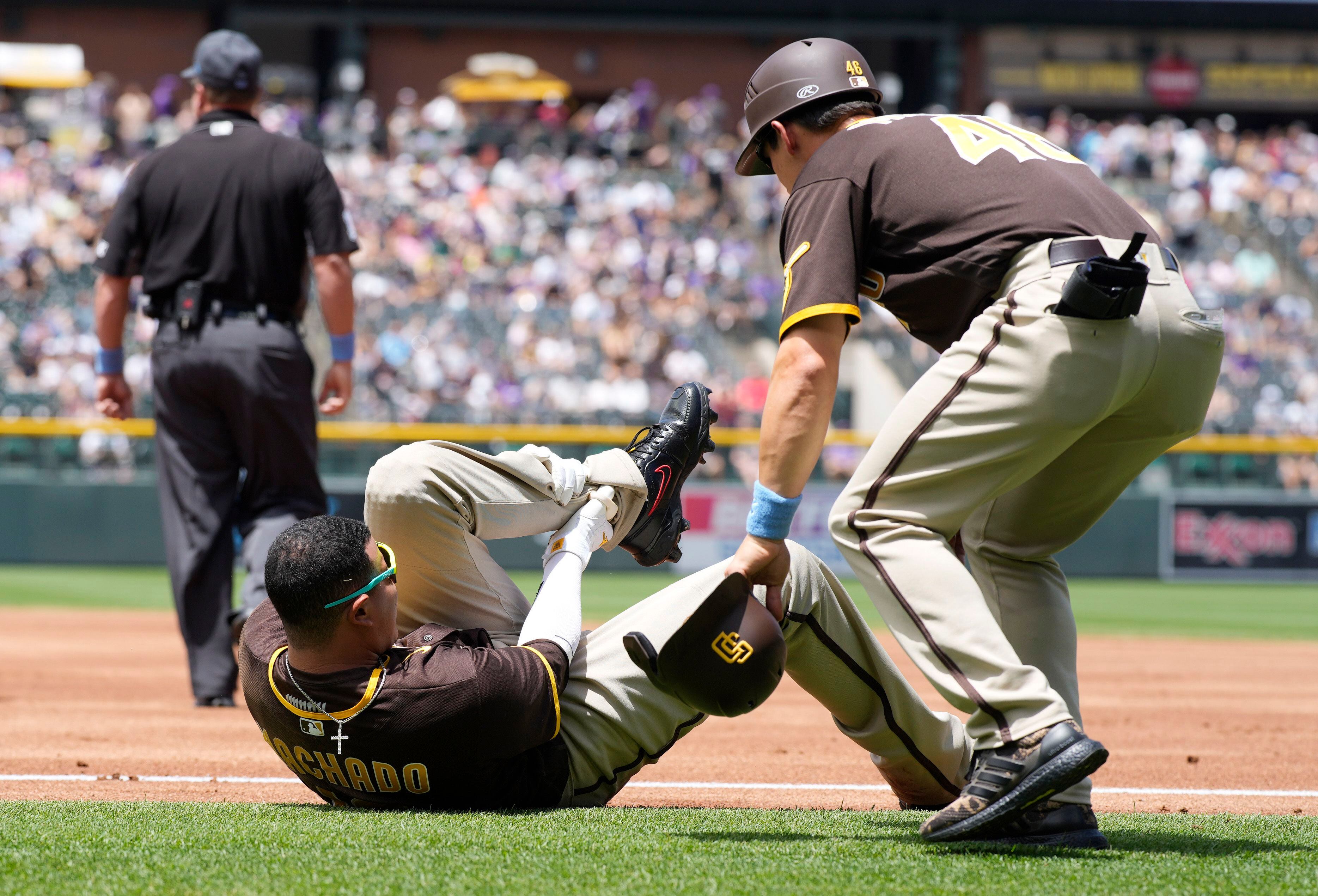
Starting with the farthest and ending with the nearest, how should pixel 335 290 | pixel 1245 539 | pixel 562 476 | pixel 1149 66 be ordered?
pixel 1149 66 → pixel 1245 539 → pixel 335 290 → pixel 562 476

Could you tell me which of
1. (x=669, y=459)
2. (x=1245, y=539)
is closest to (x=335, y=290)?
(x=669, y=459)

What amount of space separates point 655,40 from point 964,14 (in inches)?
225

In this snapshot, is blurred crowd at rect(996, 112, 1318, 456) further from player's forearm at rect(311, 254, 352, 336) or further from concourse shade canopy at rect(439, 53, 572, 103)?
player's forearm at rect(311, 254, 352, 336)

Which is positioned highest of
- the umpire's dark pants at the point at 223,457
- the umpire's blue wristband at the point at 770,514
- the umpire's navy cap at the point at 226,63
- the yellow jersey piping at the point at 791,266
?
the umpire's navy cap at the point at 226,63

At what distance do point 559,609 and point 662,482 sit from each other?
20.7 inches

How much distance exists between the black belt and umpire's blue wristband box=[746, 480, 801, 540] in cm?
68

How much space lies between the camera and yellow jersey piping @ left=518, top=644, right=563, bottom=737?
114 inches

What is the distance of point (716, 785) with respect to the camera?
3875mm

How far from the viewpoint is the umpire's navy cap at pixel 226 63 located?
17.0 ft

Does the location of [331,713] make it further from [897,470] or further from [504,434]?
[504,434]

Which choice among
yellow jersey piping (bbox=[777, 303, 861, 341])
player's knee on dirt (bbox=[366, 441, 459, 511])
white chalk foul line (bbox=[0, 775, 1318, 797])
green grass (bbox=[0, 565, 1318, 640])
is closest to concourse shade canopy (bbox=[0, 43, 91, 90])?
green grass (bbox=[0, 565, 1318, 640])

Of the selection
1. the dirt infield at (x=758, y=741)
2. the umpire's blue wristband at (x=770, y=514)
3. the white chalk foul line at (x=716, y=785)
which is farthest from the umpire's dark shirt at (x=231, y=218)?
the umpire's blue wristband at (x=770, y=514)

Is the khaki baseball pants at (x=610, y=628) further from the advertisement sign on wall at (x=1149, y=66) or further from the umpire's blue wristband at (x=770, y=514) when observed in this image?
the advertisement sign on wall at (x=1149, y=66)

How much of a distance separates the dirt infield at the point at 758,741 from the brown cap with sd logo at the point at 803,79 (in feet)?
5.45
